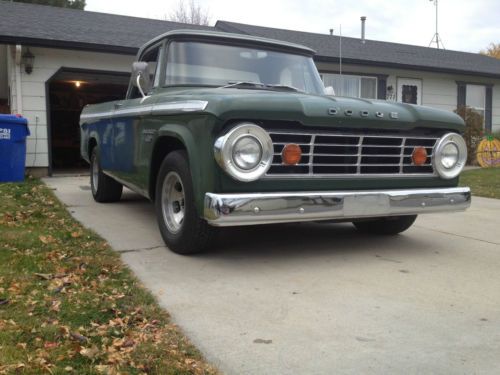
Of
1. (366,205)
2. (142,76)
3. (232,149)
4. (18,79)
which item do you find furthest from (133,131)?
(18,79)

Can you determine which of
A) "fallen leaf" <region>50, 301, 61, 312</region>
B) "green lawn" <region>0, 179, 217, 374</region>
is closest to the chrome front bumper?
"green lawn" <region>0, 179, 217, 374</region>

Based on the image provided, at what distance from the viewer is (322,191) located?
3830 millimetres

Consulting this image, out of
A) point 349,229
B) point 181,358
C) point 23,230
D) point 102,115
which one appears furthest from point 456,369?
point 102,115

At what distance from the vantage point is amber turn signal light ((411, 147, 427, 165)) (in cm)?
430

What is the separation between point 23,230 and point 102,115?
205cm

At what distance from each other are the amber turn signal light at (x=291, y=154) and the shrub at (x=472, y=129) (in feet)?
39.3

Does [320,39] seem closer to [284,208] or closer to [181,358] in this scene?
[284,208]

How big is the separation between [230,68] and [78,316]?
283cm

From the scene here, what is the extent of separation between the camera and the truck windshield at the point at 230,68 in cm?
471

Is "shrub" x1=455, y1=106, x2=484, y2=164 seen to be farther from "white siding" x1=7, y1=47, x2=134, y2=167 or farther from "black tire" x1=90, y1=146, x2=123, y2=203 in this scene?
"black tire" x1=90, y1=146, x2=123, y2=203

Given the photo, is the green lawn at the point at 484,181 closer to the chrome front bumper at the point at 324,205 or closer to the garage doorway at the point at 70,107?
the chrome front bumper at the point at 324,205

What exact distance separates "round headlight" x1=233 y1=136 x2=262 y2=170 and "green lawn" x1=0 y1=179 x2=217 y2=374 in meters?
1.08

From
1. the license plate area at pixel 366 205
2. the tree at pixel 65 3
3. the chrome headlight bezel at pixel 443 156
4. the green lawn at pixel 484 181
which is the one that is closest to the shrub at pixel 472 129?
the green lawn at pixel 484 181

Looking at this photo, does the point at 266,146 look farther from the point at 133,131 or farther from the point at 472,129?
the point at 472,129
